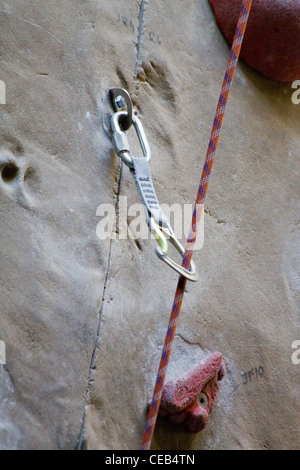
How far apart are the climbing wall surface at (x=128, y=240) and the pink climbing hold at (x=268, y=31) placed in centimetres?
4

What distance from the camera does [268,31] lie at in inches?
64.2

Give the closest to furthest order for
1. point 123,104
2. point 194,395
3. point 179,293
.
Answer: point 179,293 → point 194,395 → point 123,104

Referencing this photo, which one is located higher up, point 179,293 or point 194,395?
point 179,293

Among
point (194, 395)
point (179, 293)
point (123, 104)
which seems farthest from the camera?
point (123, 104)

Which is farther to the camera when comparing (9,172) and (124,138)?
(124,138)

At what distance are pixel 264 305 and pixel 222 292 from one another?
0.39ft

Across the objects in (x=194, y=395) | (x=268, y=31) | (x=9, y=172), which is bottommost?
(x=194, y=395)

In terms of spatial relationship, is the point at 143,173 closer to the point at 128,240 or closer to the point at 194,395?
the point at 128,240

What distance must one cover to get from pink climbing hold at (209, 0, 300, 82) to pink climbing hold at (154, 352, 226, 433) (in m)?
0.82

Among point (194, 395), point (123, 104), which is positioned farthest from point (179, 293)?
point (123, 104)

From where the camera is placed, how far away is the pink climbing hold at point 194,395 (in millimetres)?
1149

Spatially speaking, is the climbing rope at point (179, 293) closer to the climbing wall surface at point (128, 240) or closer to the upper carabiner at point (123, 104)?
the climbing wall surface at point (128, 240)

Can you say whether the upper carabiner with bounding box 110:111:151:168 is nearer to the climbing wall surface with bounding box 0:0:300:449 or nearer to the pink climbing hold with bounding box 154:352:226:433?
the climbing wall surface with bounding box 0:0:300:449

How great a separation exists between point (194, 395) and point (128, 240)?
324 mm
